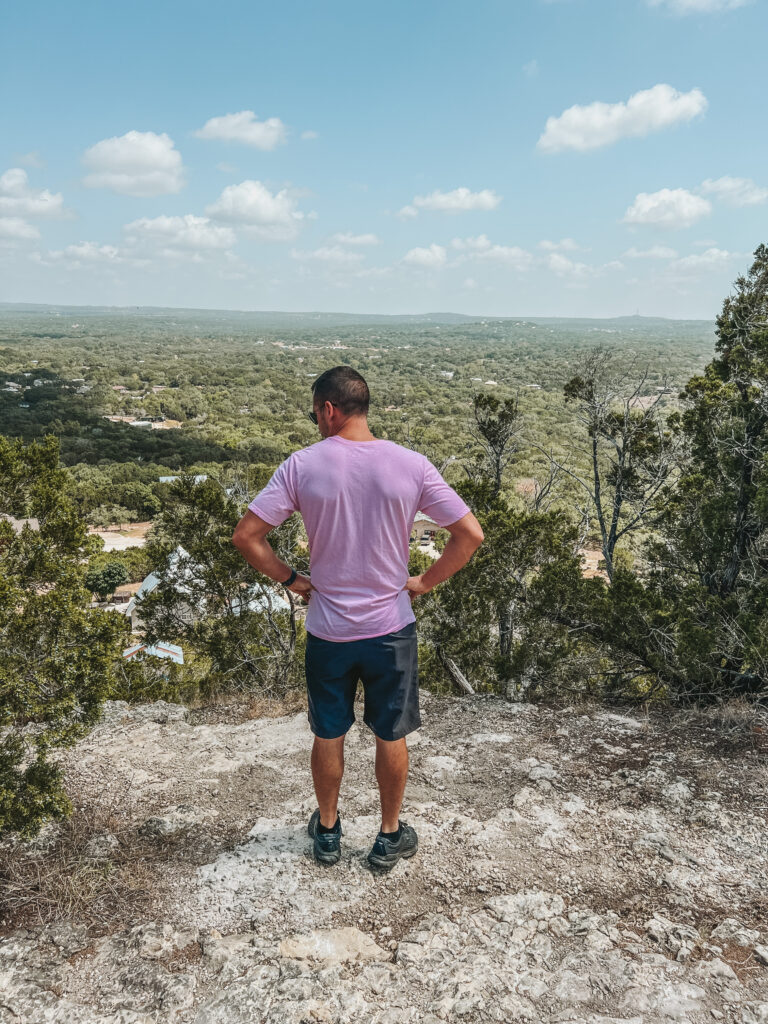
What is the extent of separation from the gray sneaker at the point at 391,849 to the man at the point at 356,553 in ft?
0.59

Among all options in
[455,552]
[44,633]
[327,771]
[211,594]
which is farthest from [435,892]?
[211,594]

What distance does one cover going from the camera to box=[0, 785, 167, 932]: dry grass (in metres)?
2.03

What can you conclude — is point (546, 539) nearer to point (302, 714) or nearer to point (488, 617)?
point (488, 617)

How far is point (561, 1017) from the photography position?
1.70 metres

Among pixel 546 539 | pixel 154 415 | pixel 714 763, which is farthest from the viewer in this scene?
pixel 154 415

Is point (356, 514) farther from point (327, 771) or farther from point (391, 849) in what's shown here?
point (391, 849)

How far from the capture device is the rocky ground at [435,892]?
175 centimetres

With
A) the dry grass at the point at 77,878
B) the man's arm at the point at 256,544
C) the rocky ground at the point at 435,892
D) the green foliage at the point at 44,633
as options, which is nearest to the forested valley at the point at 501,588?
the green foliage at the point at 44,633

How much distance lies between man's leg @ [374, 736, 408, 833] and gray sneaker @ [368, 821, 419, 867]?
7cm

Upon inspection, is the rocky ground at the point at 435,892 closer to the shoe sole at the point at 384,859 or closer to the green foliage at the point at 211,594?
the shoe sole at the point at 384,859

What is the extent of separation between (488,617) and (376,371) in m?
81.8

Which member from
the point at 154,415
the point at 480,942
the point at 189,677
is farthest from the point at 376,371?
the point at 480,942

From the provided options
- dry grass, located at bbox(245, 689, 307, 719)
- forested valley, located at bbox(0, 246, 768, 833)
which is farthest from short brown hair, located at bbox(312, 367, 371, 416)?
dry grass, located at bbox(245, 689, 307, 719)

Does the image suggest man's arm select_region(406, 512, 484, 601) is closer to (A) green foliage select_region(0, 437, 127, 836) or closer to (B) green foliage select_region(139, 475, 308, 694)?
(A) green foliage select_region(0, 437, 127, 836)
